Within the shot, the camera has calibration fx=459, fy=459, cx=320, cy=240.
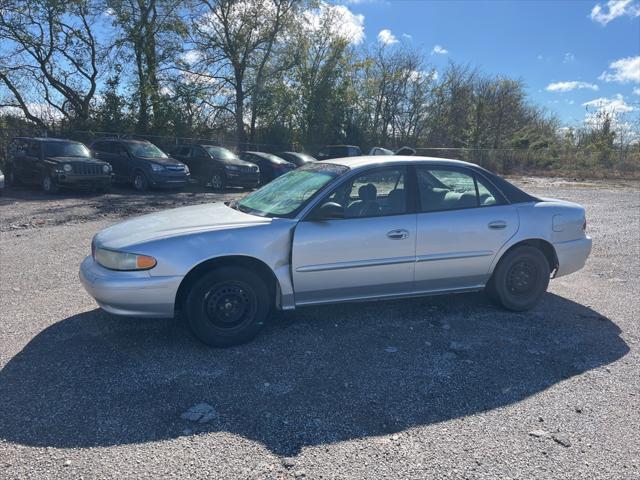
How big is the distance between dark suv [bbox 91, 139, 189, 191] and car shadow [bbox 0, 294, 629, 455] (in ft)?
37.0

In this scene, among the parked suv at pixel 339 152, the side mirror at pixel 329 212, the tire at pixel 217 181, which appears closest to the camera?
the side mirror at pixel 329 212

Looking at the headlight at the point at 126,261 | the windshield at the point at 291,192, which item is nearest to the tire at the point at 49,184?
the windshield at the point at 291,192

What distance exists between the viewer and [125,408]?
3.03 meters

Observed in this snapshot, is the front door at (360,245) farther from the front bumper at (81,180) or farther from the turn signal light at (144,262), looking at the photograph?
the front bumper at (81,180)

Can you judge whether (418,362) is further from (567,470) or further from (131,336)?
(131,336)

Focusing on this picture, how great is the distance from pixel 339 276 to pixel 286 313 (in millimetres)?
909

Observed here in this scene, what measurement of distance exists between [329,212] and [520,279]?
2280 mm

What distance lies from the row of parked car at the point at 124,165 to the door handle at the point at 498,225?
9.60 meters

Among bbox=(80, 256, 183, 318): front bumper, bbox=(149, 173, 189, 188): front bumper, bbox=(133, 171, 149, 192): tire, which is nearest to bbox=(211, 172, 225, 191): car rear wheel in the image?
bbox=(149, 173, 189, 188): front bumper

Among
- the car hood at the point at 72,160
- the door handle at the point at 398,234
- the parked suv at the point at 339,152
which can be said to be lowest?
the door handle at the point at 398,234

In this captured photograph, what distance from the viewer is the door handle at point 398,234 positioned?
4.22 meters

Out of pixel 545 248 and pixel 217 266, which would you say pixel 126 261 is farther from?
pixel 545 248

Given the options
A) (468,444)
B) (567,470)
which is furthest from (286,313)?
(567,470)

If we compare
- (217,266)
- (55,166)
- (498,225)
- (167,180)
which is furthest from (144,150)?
(498,225)
